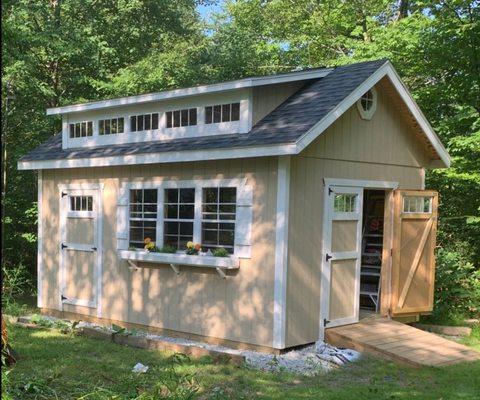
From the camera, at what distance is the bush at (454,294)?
9.48 metres

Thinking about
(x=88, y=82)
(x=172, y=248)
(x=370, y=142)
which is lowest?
(x=172, y=248)

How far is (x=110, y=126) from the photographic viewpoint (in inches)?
385

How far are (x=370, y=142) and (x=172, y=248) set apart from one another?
335cm

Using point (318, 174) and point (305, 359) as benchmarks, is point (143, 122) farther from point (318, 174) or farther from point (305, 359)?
point (305, 359)

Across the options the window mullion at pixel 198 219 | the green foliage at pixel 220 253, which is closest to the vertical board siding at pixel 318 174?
the green foliage at pixel 220 253

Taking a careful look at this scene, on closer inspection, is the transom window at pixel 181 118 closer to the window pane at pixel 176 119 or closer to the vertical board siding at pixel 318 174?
the window pane at pixel 176 119

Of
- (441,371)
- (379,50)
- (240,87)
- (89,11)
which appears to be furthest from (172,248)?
(89,11)

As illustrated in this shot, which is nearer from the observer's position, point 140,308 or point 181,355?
point 181,355

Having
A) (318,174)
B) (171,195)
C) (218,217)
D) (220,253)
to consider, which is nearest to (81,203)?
(171,195)

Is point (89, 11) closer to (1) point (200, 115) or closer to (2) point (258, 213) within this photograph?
(1) point (200, 115)

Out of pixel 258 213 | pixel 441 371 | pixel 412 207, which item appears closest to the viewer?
pixel 441 371

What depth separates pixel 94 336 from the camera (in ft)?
26.4

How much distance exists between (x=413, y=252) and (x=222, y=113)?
11.8ft

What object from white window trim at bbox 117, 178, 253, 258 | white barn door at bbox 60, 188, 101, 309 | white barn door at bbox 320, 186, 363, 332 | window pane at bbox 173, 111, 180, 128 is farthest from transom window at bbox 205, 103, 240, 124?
white barn door at bbox 60, 188, 101, 309
